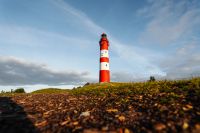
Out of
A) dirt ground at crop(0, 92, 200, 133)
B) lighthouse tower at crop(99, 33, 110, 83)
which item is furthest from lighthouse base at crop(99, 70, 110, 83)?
dirt ground at crop(0, 92, 200, 133)

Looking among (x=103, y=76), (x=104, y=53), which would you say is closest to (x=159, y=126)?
(x=103, y=76)

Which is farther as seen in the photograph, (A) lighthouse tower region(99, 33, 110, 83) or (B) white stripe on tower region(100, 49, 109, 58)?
(B) white stripe on tower region(100, 49, 109, 58)

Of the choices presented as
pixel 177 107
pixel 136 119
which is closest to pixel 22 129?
pixel 136 119

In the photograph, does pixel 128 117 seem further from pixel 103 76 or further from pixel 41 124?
pixel 103 76

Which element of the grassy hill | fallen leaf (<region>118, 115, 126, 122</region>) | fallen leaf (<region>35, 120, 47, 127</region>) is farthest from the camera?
fallen leaf (<region>35, 120, 47, 127</region>)

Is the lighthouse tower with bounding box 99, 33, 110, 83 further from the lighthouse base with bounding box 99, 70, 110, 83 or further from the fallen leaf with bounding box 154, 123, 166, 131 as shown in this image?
the fallen leaf with bounding box 154, 123, 166, 131

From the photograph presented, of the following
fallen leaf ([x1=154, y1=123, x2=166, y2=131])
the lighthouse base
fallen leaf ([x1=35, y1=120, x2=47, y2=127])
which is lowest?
fallen leaf ([x1=35, y1=120, x2=47, y2=127])

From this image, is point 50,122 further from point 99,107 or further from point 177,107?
point 177,107

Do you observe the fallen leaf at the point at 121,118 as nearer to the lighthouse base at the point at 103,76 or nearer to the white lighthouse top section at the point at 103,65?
the lighthouse base at the point at 103,76

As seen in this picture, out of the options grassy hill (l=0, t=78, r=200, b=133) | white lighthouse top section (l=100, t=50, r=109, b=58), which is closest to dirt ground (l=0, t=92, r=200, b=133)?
grassy hill (l=0, t=78, r=200, b=133)

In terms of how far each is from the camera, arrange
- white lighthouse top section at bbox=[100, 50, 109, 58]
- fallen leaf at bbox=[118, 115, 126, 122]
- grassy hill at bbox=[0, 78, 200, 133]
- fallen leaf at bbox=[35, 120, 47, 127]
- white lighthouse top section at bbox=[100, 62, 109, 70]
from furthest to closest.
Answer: white lighthouse top section at bbox=[100, 50, 109, 58] < white lighthouse top section at bbox=[100, 62, 109, 70] < fallen leaf at bbox=[35, 120, 47, 127] < fallen leaf at bbox=[118, 115, 126, 122] < grassy hill at bbox=[0, 78, 200, 133]

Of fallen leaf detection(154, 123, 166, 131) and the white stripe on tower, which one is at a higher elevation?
the white stripe on tower

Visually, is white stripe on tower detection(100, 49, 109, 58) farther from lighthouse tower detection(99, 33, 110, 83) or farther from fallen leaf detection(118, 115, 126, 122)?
fallen leaf detection(118, 115, 126, 122)

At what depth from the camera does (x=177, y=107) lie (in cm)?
888
